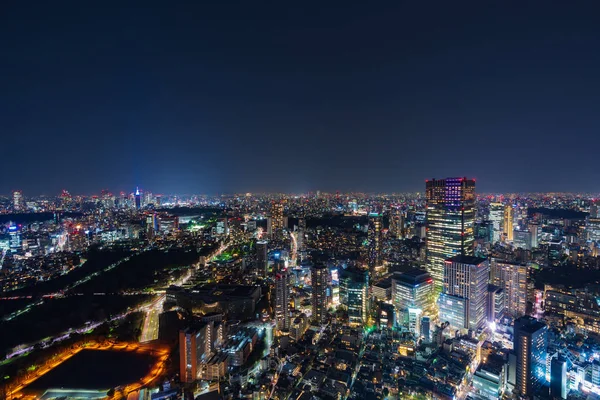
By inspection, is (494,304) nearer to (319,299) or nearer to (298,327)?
(319,299)

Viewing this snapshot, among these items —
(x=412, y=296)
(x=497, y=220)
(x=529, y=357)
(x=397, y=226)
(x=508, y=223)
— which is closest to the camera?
→ (x=529, y=357)

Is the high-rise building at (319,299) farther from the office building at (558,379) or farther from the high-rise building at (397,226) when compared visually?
the high-rise building at (397,226)

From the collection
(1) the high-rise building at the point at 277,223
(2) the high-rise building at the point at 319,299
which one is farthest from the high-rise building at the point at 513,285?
(1) the high-rise building at the point at 277,223

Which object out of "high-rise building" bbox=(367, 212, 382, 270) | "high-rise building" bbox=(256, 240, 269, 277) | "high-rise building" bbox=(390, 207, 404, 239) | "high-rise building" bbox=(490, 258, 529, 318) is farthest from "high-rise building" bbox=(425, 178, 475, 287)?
"high-rise building" bbox=(390, 207, 404, 239)

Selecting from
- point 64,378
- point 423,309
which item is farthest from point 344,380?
point 64,378

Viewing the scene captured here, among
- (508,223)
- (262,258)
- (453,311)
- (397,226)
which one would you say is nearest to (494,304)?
(453,311)

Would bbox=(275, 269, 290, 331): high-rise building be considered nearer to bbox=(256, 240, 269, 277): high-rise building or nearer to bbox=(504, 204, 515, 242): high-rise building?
bbox=(256, 240, 269, 277): high-rise building
